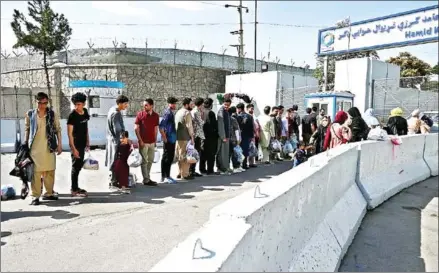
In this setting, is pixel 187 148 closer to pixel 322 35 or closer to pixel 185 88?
pixel 322 35

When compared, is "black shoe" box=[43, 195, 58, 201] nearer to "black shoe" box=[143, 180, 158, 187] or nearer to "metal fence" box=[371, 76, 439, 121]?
"black shoe" box=[143, 180, 158, 187]

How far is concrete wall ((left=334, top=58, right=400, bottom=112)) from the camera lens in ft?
56.4

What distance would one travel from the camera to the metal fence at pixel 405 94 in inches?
687

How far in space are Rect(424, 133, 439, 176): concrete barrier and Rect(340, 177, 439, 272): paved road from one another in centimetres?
255

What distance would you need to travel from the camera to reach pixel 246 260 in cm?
225

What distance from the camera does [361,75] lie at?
56.9 ft

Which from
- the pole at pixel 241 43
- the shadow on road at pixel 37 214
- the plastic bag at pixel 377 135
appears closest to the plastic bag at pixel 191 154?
the shadow on road at pixel 37 214

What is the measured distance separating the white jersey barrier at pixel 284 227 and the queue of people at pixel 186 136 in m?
2.69

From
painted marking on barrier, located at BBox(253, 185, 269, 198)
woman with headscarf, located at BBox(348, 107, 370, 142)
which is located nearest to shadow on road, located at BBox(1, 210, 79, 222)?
painted marking on barrier, located at BBox(253, 185, 269, 198)

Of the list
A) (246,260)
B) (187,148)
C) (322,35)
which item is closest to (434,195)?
(187,148)

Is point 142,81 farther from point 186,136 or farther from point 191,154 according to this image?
point 191,154

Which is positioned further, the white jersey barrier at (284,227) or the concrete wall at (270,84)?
the concrete wall at (270,84)

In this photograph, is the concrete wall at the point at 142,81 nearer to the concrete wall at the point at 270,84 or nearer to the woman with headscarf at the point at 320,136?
the concrete wall at the point at 270,84

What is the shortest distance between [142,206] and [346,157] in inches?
122
